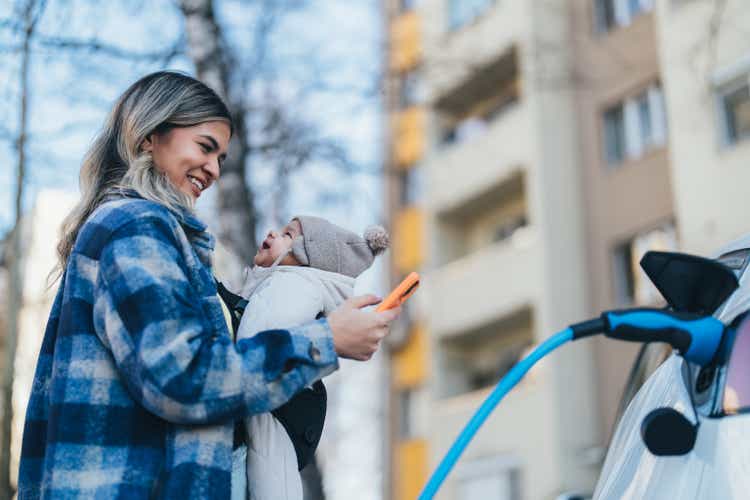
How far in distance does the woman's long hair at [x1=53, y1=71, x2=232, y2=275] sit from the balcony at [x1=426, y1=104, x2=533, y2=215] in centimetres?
2087

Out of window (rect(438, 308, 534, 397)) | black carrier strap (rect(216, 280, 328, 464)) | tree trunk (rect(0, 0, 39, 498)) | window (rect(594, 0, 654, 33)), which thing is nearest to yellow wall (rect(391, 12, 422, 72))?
window (rect(594, 0, 654, 33))

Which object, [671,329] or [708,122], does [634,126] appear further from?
[671,329]

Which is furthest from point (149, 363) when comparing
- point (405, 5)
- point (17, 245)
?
point (405, 5)

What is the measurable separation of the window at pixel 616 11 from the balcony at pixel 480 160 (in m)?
2.20

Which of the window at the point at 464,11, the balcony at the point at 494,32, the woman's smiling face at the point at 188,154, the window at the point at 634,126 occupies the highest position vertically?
the window at the point at 464,11

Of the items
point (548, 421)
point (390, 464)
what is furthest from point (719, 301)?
point (390, 464)

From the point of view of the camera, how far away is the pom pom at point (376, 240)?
3152mm

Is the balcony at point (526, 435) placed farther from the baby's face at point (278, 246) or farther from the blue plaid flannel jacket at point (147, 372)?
the blue plaid flannel jacket at point (147, 372)

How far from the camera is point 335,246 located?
309 cm

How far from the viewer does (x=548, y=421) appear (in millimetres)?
21422

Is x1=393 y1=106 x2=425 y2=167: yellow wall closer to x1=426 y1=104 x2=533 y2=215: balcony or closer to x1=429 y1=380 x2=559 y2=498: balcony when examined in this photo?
x1=426 y1=104 x2=533 y2=215: balcony

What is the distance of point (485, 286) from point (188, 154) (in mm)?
21364

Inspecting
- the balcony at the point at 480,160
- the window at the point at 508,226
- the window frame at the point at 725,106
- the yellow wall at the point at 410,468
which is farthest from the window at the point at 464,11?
the yellow wall at the point at 410,468

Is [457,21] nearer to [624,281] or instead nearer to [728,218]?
[624,281]
